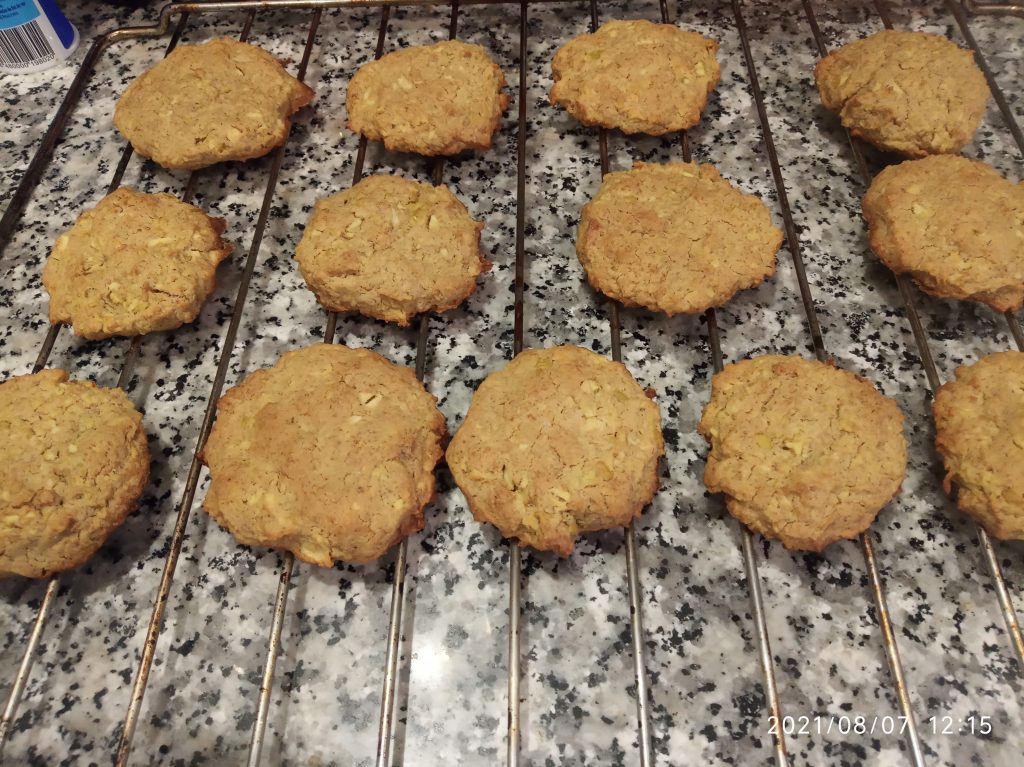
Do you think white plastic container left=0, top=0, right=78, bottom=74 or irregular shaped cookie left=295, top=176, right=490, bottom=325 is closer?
irregular shaped cookie left=295, top=176, right=490, bottom=325

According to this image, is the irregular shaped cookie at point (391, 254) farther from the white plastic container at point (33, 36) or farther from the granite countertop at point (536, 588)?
the white plastic container at point (33, 36)

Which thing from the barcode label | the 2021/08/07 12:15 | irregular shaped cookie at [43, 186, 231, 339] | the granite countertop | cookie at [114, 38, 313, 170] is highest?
the barcode label

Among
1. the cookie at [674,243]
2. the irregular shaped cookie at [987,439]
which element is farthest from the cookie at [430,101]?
the irregular shaped cookie at [987,439]

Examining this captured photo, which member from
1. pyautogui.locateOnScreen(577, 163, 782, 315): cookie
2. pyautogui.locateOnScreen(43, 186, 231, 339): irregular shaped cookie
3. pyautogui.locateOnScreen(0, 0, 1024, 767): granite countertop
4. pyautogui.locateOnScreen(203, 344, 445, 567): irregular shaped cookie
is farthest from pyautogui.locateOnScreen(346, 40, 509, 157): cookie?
pyautogui.locateOnScreen(203, 344, 445, 567): irregular shaped cookie

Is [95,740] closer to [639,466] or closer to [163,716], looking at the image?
[163,716]

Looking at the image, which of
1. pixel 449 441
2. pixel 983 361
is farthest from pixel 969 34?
pixel 449 441

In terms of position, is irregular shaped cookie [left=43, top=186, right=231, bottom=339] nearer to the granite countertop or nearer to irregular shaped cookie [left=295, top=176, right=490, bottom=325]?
the granite countertop
